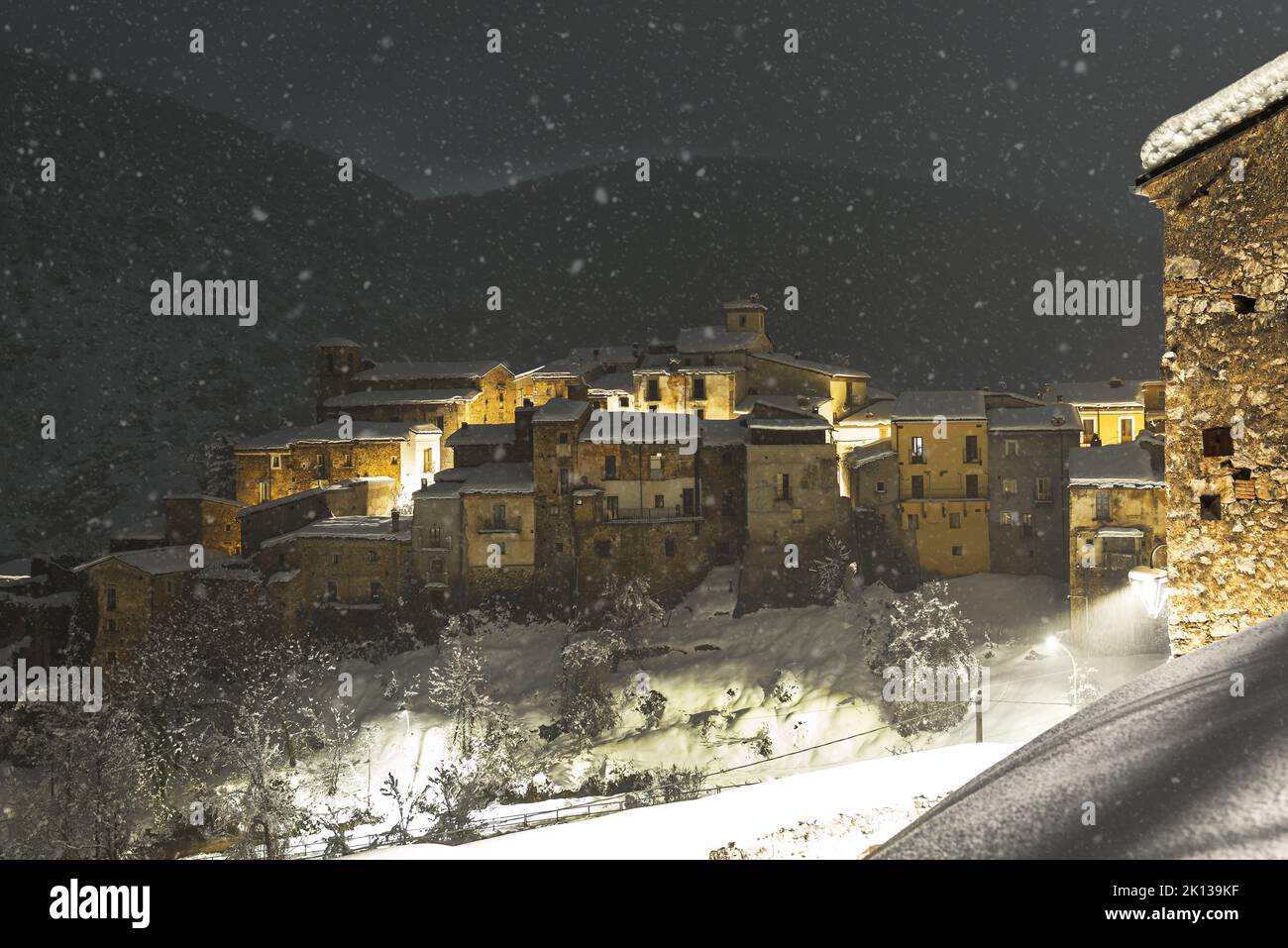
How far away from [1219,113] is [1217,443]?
100 inches

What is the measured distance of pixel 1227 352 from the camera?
716 centimetres


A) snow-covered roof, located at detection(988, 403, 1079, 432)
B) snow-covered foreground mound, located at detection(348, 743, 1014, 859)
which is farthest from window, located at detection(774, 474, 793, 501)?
snow-covered foreground mound, located at detection(348, 743, 1014, 859)

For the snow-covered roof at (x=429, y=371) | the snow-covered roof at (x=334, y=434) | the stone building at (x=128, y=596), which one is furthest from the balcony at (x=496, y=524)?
the snow-covered roof at (x=429, y=371)

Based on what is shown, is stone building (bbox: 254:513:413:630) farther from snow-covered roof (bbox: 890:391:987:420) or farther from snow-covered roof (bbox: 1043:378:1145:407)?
snow-covered roof (bbox: 1043:378:1145:407)

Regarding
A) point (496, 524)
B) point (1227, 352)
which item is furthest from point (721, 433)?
point (1227, 352)

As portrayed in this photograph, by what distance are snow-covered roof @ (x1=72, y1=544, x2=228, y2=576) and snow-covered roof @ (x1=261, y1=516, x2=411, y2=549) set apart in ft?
10.6

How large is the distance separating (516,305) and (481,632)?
72684 mm

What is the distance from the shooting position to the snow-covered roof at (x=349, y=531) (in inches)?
1641

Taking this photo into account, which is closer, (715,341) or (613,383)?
(715,341)

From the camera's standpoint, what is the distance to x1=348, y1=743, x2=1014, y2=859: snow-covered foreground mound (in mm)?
8086

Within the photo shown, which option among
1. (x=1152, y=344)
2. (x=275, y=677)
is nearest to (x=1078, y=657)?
(x=275, y=677)

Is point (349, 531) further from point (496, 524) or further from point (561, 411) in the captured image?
point (561, 411)
